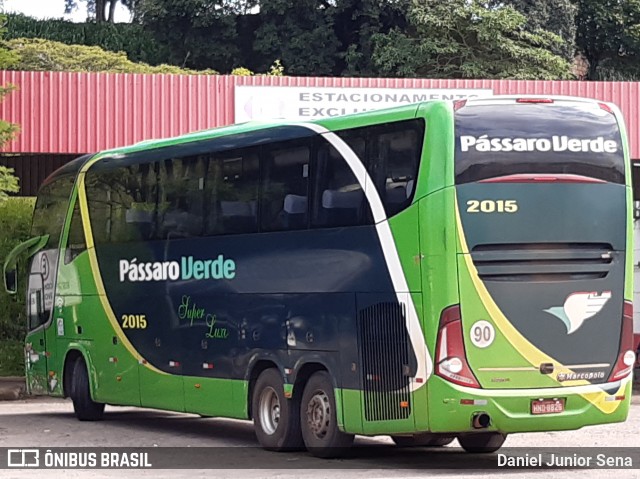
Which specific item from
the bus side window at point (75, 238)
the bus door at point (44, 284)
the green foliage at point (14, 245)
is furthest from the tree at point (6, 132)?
the bus side window at point (75, 238)

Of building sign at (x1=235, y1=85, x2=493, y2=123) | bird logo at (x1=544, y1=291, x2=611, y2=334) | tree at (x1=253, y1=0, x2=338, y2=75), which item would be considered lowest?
bird logo at (x1=544, y1=291, x2=611, y2=334)

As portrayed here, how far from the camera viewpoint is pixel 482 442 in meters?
15.3

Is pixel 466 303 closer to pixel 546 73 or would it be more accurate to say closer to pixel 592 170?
pixel 592 170

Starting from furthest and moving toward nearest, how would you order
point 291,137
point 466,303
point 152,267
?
point 152,267
point 291,137
point 466,303

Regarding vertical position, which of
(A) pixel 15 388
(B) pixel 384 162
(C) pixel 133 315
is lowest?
(A) pixel 15 388

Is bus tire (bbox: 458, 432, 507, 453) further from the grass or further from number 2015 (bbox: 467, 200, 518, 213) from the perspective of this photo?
the grass

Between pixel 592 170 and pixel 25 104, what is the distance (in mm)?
14788

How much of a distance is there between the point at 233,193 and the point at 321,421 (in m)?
3.11

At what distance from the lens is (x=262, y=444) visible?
1552 cm

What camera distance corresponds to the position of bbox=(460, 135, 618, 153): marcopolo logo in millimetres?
13016

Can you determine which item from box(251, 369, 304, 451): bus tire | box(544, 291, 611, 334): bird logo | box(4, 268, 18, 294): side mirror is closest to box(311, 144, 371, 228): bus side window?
box(251, 369, 304, 451): bus tire

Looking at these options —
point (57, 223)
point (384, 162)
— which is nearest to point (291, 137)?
point (384, 162)

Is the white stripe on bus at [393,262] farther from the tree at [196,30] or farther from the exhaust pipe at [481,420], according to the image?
the tree at [196,30]

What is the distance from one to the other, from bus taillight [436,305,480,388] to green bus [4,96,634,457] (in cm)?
1
